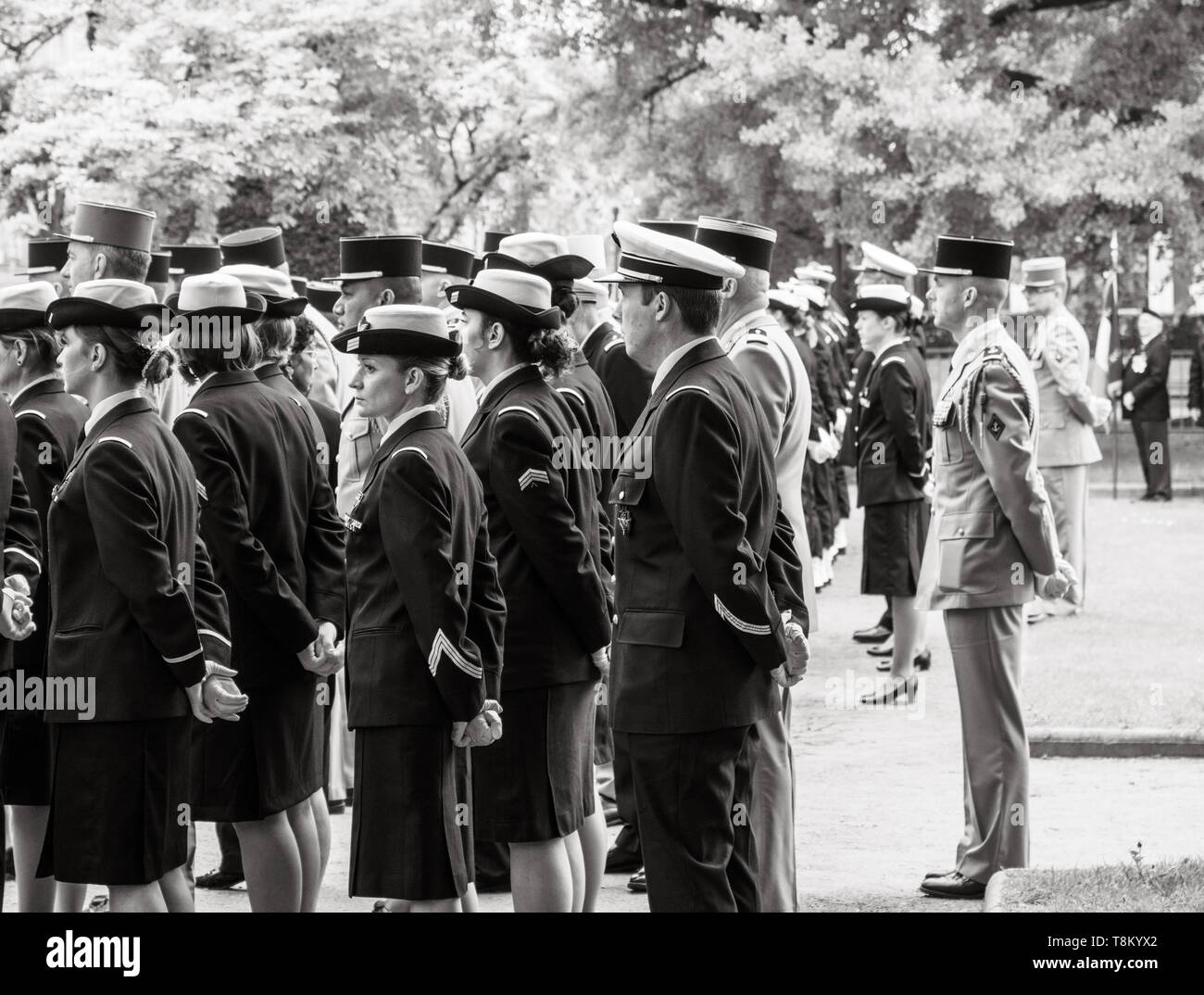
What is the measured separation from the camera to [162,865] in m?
4.90

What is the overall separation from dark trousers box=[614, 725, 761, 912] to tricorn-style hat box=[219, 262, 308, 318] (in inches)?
87.0

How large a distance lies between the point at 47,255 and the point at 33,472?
2873mm

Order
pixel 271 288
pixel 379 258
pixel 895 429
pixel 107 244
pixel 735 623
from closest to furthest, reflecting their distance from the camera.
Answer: pixel 735 623
pixel 271 288
pixel 107 244
pixel 379 258
pixel 895 429

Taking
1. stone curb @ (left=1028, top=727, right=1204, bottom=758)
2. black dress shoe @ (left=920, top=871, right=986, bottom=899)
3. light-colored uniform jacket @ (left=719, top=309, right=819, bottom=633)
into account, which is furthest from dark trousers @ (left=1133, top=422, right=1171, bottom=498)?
light-colored uniform jacket @ (left=719, top=309, right=819, bottom=633)

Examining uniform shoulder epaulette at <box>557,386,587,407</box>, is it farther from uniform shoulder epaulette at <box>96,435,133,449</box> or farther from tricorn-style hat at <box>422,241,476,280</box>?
tricorn-style hat at <box>422,241,476,280</box>

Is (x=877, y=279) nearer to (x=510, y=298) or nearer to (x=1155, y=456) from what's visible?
(x=510, y=298)

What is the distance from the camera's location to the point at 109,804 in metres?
4.81

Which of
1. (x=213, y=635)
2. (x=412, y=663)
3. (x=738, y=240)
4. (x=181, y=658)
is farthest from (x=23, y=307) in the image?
(x=738, y=240)

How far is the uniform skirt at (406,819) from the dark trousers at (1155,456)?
17914mm

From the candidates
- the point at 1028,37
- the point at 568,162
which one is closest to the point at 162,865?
the point at 1028,37

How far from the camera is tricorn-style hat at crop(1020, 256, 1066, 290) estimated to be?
41.3 ft

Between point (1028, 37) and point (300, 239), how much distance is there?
9.99 meters

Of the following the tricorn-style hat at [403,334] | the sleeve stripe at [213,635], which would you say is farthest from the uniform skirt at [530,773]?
the tricorn-style hat at [403,334]
